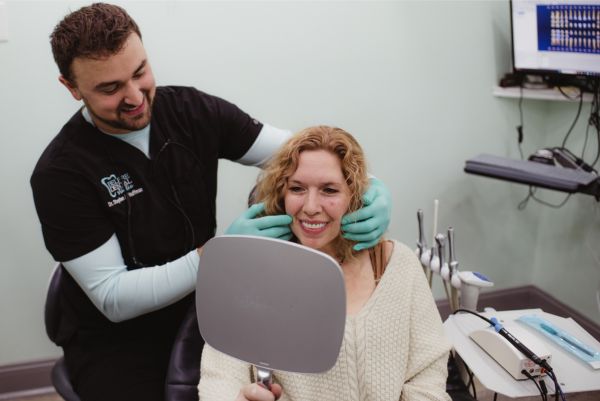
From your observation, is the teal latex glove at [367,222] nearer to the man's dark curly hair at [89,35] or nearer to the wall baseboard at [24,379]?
the man's dark curly hair at [89,35]

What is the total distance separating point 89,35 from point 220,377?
2.59 ft

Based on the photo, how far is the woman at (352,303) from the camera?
3.63ft

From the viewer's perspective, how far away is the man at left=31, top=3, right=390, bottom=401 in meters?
1.13

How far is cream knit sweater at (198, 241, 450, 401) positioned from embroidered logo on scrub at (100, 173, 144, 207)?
45 cm

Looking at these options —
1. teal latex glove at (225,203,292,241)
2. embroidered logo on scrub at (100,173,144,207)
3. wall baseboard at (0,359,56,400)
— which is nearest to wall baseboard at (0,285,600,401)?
wall baseboard at (0,359,56,400)

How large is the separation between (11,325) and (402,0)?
207 centimetres

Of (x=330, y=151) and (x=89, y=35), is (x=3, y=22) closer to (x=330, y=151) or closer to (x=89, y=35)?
(x=89, y=35)

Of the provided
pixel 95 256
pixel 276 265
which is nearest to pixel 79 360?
pixel 95 256

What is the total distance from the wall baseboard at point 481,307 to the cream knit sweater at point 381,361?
1.33 meters

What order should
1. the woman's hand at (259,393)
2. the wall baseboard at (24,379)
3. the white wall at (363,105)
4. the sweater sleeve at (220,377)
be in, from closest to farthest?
the woman's hand at (259,393)
the sweater sleeve at (220,377)
the white wall at (363,105)
the wall baseboard at (24,379)

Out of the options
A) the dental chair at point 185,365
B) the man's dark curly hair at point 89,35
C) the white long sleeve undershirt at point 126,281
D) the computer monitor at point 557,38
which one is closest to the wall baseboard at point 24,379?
the white long sleeve undershirt at point 126,281

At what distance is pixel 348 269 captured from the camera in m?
1.27

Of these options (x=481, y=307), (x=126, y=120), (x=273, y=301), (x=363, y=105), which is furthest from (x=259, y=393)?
(x=481, y=307)

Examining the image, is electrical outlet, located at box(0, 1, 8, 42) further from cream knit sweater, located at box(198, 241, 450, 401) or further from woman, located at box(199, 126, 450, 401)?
cream knit sweater, located at box(198, 241, 450, 401)
